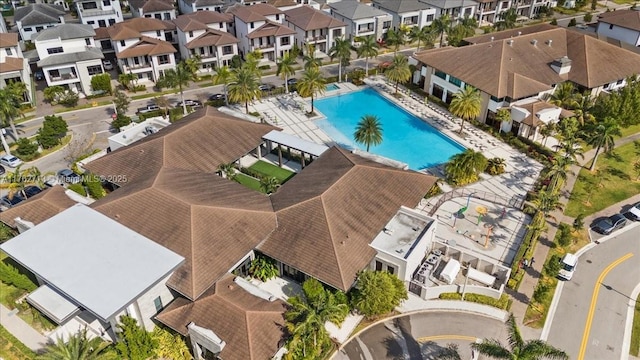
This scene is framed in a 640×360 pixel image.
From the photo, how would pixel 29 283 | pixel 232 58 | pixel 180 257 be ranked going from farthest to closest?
pixel 232 58 < pixel 29 283 < pixel 180 257

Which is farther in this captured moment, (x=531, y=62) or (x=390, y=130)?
(x=531, y=62)

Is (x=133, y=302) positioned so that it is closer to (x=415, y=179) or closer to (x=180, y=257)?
(x=180, y=257)

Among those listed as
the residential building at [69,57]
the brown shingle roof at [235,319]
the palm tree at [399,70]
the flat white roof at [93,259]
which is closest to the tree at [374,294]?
the brown shingle roof at [235,319]

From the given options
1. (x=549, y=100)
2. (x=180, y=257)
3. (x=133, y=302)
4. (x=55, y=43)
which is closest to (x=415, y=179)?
(x=180, y=257)

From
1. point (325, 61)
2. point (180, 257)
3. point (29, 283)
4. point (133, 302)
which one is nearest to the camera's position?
point (133, 302)

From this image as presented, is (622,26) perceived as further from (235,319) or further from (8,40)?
(8,40)

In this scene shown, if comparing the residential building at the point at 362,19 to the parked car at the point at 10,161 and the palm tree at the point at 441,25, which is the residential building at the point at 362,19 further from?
the parked car at the point at 10,161

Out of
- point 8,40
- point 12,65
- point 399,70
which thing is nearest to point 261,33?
point 399,70

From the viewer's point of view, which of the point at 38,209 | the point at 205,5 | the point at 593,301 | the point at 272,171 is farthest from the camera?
the point at 205,5

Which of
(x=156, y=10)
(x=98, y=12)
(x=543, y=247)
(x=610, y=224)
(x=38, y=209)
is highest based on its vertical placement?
(x=98, y=12)
